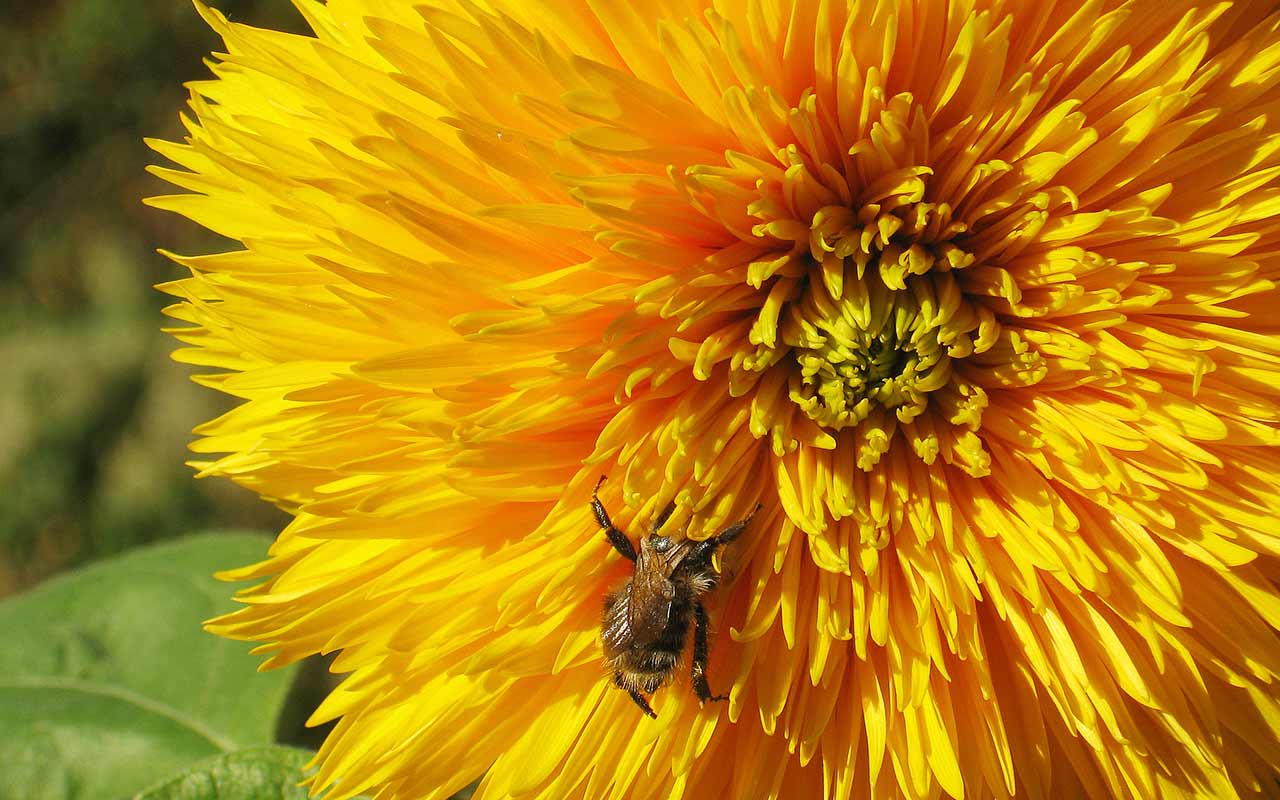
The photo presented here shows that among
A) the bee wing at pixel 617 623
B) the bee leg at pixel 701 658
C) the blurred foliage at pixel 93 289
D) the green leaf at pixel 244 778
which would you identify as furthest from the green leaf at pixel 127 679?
the blurred foliage at pixel 93 289

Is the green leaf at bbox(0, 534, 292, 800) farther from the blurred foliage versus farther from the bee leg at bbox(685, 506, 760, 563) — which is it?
the blurred foliage

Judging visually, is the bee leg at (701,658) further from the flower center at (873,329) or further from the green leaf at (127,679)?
the green leaf at (127,679)

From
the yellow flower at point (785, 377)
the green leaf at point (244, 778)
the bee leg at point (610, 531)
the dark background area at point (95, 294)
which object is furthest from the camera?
the dark background area at point (95, 294)

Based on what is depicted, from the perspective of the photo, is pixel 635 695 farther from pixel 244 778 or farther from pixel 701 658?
pixel 244 778

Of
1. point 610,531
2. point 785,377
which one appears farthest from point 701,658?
point 785,377

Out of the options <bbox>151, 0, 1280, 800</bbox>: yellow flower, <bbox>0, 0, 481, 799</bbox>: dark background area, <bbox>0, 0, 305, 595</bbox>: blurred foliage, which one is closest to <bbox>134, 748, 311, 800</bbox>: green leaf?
<bbox>151, 0, 1280, 800</bbox>: yellow flower
